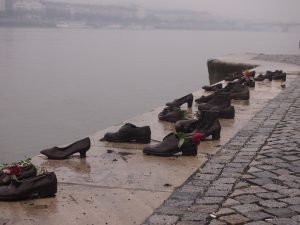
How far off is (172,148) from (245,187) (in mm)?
1270

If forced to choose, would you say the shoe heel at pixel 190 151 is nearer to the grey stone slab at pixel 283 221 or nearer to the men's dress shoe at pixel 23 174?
the men's dress shoe at pixel 23 174

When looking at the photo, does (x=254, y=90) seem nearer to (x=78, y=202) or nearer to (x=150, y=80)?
(x=78, y=202)

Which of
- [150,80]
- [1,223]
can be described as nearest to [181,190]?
[1,223]

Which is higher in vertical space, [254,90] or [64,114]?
[254,90]

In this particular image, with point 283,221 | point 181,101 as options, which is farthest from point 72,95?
point 283,221

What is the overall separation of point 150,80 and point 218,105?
A: 26.8m

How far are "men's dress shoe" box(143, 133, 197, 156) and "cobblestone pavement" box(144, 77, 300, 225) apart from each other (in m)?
0.27

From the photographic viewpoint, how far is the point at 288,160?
243 inches

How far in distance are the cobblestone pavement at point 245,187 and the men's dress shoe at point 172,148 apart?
0.88ft

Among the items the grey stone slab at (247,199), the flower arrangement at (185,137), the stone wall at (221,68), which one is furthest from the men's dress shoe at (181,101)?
the stone wall at (221,68)

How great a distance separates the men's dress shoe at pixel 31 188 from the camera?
4688 millimetres

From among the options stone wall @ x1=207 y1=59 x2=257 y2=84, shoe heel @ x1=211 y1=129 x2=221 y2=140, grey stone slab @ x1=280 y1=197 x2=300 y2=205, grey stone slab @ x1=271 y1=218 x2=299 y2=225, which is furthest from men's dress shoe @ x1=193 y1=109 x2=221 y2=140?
stone wall @ x1=207 y1=59 x2=257 y2=84

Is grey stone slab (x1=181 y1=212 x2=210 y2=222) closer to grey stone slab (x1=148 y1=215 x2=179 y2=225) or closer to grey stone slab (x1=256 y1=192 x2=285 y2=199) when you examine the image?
grey stone slab (x1=148 y1=215 x2=179 y2=225)

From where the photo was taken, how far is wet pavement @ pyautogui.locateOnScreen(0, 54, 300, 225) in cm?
439
